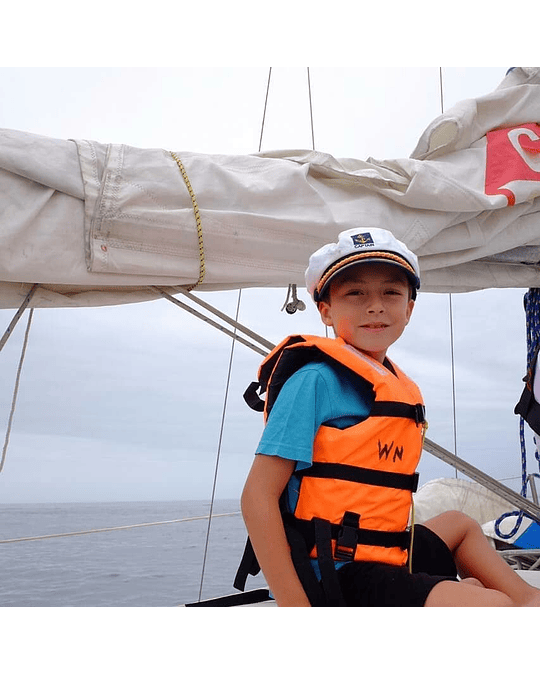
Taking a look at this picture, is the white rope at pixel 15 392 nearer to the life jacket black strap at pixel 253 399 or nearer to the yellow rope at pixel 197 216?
the yellow rope at pixel 197 216

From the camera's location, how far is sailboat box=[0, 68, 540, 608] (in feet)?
5.81

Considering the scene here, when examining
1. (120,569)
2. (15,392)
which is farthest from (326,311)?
(120,569)

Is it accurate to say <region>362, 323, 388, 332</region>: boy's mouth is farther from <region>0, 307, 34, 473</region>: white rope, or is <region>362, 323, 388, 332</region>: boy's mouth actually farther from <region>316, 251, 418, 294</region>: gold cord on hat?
<region>0, 307, 34, 473</region>: white rope

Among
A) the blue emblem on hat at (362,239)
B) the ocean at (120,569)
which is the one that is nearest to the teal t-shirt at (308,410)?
the blue emblem on hat at (362,239)

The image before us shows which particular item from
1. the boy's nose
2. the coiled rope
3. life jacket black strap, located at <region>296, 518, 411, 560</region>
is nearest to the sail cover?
the coiled rope

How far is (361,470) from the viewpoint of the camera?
3.70ft

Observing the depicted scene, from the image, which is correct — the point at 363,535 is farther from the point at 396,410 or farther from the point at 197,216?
the point at 197,216

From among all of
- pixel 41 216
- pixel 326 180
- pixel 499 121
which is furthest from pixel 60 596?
pixel 499 121

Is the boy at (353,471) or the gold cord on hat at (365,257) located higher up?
the gold cord on hat at (365,257)

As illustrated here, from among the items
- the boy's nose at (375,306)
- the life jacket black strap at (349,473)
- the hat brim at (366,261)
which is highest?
the hat brim at (366,261)

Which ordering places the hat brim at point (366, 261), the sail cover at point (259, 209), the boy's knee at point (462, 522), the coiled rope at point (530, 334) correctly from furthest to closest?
the coiled rope at point (530, 334) → the sail cover at point (259, 209) → the boy's knee at point (462, 522) → the hat brim at point (366, 261)

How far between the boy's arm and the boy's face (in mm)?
310

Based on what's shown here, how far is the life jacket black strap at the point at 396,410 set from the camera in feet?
3.86

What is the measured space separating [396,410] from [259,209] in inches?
38.7
